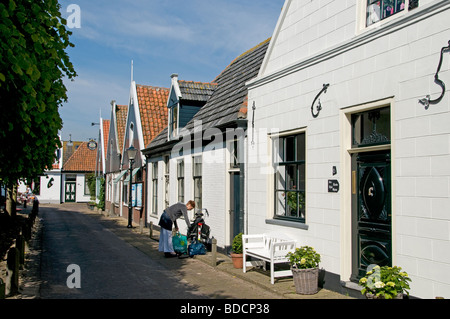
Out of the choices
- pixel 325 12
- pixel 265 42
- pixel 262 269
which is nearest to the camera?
pixel 325 12

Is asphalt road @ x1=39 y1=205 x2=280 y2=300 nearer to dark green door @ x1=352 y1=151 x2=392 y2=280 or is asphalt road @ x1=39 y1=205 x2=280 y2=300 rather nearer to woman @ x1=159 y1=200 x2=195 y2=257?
woman @ x1=159 y1=200 x2=195 y2=257

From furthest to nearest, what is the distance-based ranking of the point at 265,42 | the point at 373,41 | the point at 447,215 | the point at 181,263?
1. the point at 265,42
2. the point at 181,263
3. the point at 373,41
4. the point at 447,215

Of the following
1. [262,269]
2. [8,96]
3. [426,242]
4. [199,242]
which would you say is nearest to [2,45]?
[8,96]

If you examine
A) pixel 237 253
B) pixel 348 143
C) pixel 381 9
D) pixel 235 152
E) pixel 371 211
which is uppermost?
pixel 381 9

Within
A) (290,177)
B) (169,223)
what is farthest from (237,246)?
(169,223)

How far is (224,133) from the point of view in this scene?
39.5 feet

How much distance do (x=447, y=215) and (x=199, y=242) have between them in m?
7.87

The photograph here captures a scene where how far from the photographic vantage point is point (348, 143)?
7305mm

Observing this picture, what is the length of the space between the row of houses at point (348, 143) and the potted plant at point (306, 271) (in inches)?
13.2

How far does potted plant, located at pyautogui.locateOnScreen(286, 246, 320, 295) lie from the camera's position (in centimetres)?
727

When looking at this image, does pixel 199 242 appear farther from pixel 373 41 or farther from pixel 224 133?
pixel 373 41

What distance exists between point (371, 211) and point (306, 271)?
1449mm

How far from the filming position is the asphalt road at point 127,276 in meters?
7.83

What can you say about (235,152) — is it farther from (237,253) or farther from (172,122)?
(172,122)
